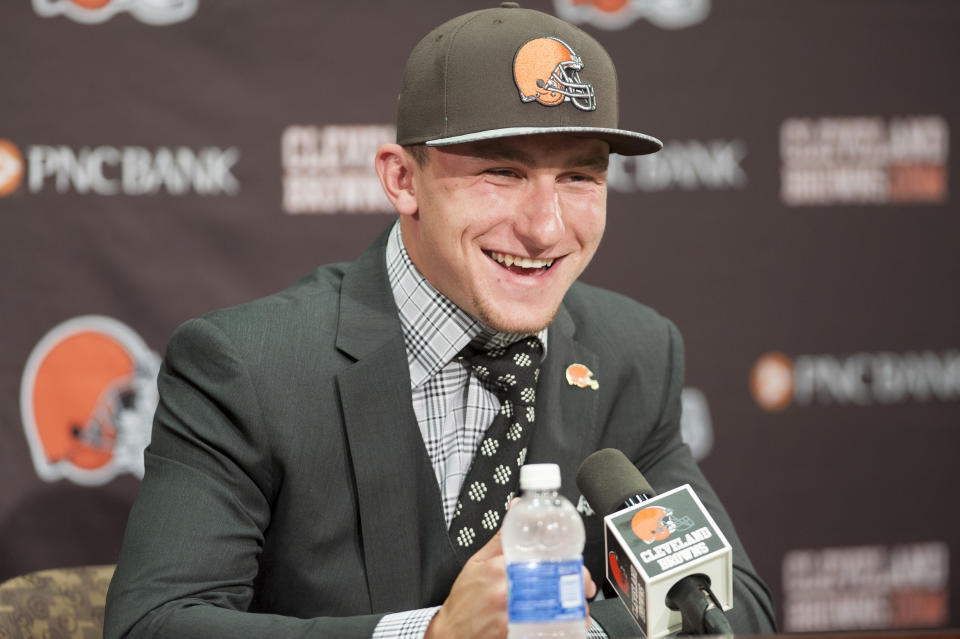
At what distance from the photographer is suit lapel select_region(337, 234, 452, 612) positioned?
6.10 feet

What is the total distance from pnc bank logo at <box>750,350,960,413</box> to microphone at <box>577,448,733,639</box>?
193 centimetres

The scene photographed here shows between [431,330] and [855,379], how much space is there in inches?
70.7

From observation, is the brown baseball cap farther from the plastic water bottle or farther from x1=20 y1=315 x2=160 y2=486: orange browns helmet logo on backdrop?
x1=20 y1=315 x2=160 y2=486: orange browns helmet logo on backdrop

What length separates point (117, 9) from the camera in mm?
2691

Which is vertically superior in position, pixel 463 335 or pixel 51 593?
pixel 463 335

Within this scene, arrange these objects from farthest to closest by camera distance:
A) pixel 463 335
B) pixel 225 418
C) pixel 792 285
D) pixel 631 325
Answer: pixel 792 285 < pixel 631 325 < pixel 463 335 < pixel 225 418

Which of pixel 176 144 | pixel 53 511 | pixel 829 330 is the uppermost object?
pixel 176 144

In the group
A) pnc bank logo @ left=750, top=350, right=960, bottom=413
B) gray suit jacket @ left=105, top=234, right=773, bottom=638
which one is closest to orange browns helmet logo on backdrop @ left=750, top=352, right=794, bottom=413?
pnc bank logo @ left=750, top=350, right=960, bottom=413

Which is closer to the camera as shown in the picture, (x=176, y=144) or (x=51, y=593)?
(x=51, y=593)

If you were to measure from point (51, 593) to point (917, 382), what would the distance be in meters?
2.60

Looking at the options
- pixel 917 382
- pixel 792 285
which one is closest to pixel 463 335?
pixel 792 285

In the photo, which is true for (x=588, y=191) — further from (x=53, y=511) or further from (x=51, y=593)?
(x=53, y=511)

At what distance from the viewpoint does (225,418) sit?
1.81 metres

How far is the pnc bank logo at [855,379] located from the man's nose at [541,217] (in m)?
1.55
